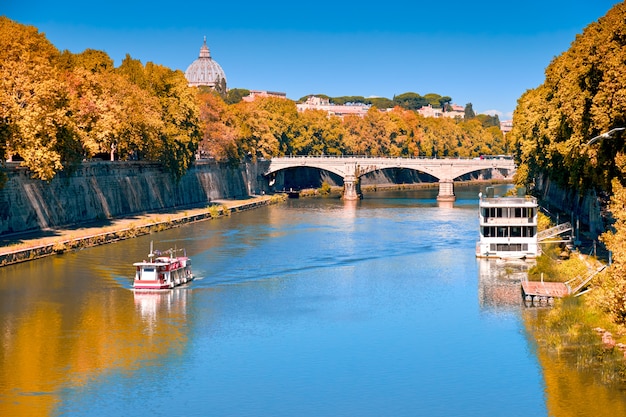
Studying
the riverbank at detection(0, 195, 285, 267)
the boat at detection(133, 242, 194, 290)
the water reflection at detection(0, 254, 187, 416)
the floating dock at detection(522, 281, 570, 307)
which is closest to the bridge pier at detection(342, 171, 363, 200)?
the riverbank at detection(0, 195, 285, 267)

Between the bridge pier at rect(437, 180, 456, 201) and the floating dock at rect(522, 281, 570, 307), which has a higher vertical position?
the bridge pier at rect(437, 180, 456, 201)

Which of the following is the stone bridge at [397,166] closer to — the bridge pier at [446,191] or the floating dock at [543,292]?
the bridge pier at [446,191]

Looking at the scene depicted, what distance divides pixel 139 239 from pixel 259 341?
36794 millimetres

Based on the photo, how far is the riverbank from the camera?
68375 mm

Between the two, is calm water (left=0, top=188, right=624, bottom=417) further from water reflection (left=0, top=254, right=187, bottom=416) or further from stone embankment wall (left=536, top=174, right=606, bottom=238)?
stone embankment wall (left=536, top=174, right=606, bottom=238)

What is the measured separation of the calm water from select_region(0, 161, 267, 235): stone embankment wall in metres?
7.04

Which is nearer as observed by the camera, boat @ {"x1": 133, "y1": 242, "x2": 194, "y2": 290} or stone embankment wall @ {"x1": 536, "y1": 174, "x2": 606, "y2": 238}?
boat @ {"x1": 133, "y1": 242, "x2": 194, "y2": 290}

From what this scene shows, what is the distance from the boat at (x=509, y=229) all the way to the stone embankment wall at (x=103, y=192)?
31.5 meters

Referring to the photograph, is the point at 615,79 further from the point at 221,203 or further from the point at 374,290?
the point at 221,203

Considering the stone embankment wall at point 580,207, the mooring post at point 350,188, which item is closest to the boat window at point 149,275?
the stone embankment wall at point 580,207

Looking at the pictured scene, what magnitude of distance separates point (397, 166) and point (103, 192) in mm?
56362

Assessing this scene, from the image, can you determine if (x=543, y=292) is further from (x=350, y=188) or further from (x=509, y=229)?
(x=350, y=188)

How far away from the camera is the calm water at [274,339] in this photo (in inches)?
1516

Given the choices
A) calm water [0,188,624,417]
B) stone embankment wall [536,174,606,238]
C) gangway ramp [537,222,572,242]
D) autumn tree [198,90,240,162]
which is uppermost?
autumn tree [198,90,240,162]
